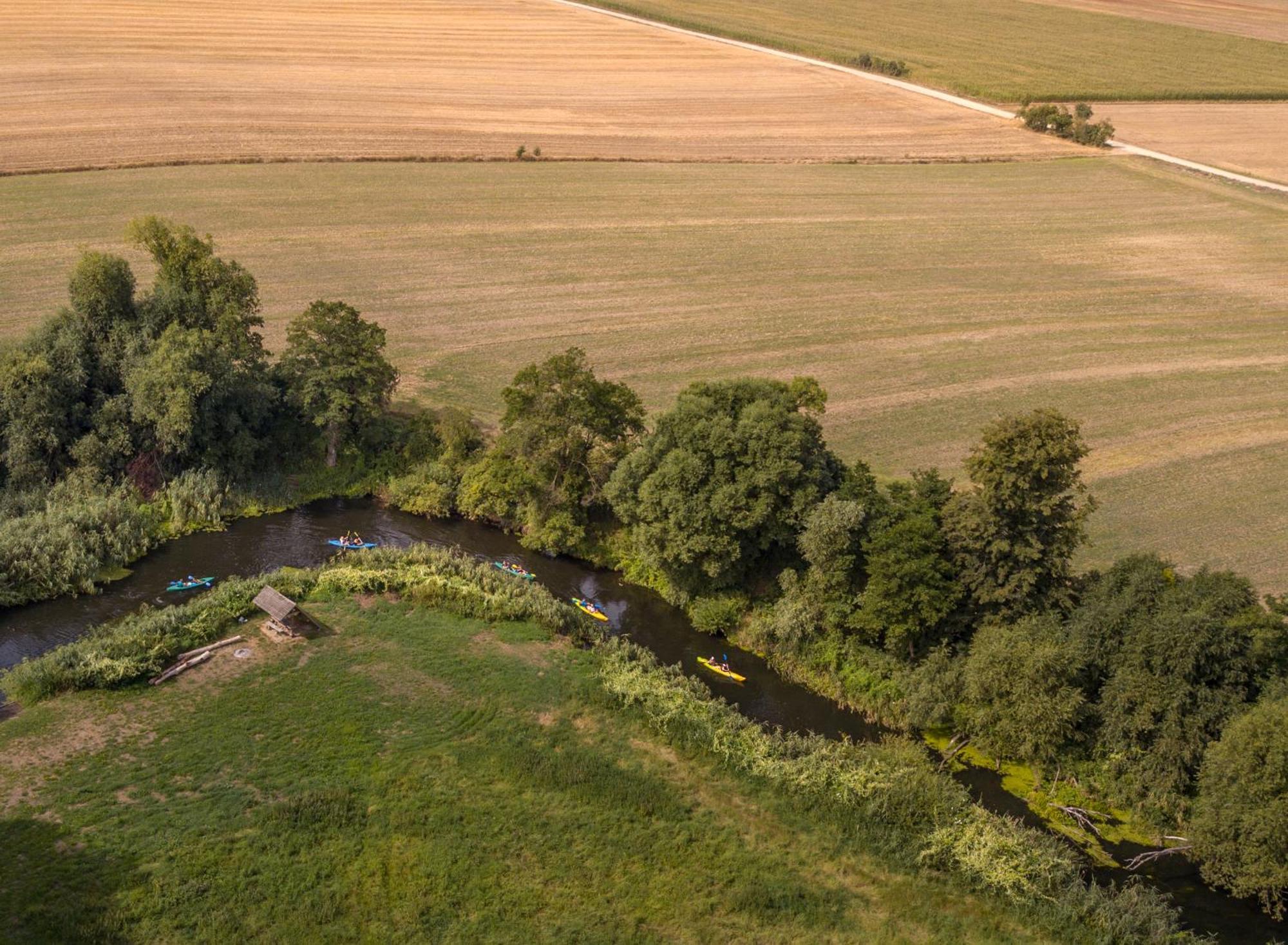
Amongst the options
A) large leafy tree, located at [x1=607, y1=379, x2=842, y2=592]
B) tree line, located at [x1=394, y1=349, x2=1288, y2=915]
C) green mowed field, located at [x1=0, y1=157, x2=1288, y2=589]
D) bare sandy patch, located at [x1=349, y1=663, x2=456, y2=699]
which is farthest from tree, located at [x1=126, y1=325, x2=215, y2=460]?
large leafy tree, located at [x1=607, y1=379, x2=842, y2=592]

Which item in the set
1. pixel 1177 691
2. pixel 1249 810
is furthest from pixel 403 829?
pixel 1249 810

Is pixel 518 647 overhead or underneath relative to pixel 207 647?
underneath

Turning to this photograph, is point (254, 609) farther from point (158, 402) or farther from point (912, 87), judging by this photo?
point (912, 87)

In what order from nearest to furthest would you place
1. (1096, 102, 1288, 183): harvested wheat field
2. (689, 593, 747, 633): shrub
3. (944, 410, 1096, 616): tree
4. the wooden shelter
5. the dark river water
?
the dark river water < (944, 410, 1096, 616): tree < the wooden shelter < (689, 593, 747, 633): shrub < (1096, 102, 1288, 183): harvested wheat field

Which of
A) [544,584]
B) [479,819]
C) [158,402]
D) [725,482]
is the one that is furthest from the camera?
[158,402]

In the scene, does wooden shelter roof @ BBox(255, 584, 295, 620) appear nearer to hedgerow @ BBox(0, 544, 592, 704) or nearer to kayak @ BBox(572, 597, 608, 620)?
hedgerow @ BBox(0, 544, 592, 704)

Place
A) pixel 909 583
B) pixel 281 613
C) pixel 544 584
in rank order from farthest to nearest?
1. pixel 544 584
2. pixel 281 613
3. pixel 909 583

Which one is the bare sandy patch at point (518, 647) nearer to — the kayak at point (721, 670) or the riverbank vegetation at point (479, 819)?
the riverbank vegetation at point (479, 819)
